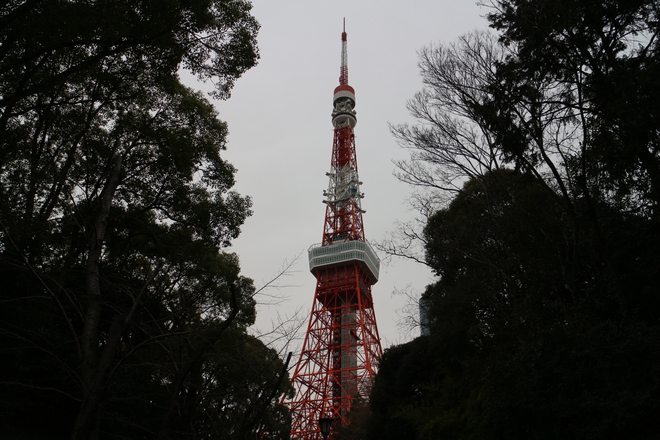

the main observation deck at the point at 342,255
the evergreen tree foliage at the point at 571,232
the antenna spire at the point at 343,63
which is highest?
the antenna spire at the point at 343,63

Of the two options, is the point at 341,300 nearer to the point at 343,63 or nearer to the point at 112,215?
the point at 343,63

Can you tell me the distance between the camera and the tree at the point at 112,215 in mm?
3811

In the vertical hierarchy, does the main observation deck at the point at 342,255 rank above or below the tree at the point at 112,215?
above

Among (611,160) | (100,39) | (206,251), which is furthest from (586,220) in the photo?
(100,39)

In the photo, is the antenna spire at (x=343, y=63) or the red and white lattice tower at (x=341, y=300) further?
the antenna spire at (x=343, y=63)

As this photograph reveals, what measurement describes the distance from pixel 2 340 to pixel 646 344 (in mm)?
7691

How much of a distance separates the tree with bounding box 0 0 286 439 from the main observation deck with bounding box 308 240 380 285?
83.4 feet

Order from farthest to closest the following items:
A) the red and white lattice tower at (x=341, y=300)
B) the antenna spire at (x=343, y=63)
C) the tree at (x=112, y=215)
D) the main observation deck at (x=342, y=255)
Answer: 1. the antenna spire at (x=343, y=63)
2. the main observation deck at (x=342, y=255)
3. the red and white lattice tower at (x=341, y=300)
4. the tree at (x=112, y=215)

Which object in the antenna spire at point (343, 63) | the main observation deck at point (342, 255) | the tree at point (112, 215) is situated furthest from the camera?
the antenna spire at point (343, 63)

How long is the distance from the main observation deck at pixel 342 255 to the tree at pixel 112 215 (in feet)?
83.4

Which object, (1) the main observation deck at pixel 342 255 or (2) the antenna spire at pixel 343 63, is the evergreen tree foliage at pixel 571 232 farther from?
(2) the antenna spire at pixel 343 63

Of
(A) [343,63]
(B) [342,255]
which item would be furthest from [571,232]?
(A) [343,63]

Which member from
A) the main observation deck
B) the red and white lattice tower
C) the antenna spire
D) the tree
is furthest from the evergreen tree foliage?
the antenna spire

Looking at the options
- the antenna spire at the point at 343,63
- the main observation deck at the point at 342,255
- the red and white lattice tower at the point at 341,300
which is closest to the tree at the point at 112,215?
the red and white lattice tower at the point at 341,300
